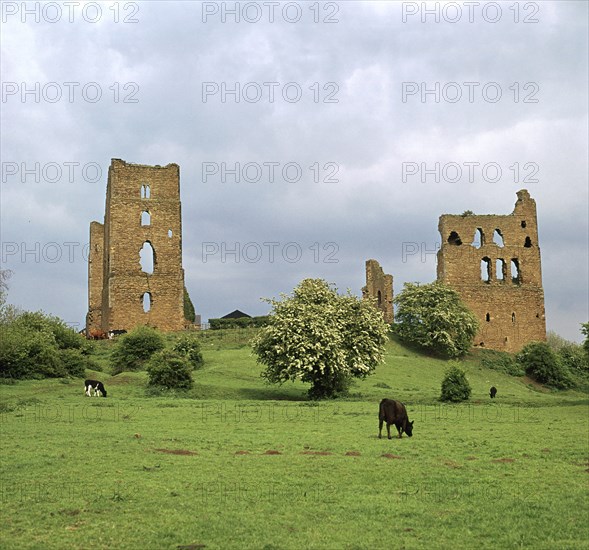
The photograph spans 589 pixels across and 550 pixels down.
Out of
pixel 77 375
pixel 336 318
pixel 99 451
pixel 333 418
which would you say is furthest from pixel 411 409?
pixel 77 375

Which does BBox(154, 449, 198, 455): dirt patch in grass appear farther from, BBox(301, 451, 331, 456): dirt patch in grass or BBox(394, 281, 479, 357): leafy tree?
BBox(394, 281, 479, 357): leafy tree

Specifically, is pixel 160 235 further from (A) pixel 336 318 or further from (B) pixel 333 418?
(B) pixel 333 418

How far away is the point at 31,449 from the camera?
18047 millimetres

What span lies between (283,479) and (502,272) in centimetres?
6129

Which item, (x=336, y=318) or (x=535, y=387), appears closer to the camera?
(x=336, y=318)

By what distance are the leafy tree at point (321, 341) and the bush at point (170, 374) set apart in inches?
136

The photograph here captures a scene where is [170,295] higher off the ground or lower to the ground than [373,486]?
higher

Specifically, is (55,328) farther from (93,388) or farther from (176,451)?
(176,451)

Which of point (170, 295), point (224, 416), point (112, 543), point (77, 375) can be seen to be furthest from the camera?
point (170, 295)

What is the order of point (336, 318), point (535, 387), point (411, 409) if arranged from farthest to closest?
point (535, 387) → point (336, 318) → point (411, 409)

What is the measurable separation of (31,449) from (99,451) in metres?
1.65

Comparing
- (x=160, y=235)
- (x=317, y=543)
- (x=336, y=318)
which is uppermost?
(x=160, y=235)

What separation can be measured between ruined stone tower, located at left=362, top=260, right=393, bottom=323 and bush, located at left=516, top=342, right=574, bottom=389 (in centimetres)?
1324

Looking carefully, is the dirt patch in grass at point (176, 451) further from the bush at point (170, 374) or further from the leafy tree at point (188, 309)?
the leafy tree at point (188, 309)
